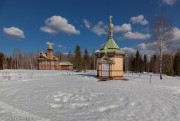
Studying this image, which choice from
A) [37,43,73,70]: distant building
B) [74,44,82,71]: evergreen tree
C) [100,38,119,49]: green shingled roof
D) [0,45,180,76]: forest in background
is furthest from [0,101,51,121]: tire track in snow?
[37,43,73,70]: distant building

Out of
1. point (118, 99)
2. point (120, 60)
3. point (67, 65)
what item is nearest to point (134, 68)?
point (67, 65)

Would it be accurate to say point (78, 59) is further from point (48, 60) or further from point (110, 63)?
point (110, 63)

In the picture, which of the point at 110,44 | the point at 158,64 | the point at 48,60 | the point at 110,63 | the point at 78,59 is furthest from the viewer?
the point at 48,60

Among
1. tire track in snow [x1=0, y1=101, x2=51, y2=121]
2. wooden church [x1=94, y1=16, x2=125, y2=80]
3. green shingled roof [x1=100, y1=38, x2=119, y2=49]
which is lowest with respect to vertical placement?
tire track in snow [x1=0, y1=101, x2=51, y2=121]

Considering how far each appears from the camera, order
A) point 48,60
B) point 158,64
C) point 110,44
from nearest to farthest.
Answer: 1. point 110,44
2. point 158,64
3. point 48,60

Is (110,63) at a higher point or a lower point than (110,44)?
lower

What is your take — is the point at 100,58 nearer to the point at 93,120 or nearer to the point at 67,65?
the point at 93,120

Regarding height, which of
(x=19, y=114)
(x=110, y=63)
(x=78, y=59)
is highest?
(x=78, y=59)

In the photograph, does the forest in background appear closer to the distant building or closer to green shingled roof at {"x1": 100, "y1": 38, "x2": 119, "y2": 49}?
the distant building

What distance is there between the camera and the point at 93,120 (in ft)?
33.0

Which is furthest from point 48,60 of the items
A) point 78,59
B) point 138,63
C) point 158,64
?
point 158,64

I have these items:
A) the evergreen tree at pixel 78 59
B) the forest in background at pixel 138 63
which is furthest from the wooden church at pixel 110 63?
the evergreen tree at pixel 78 59

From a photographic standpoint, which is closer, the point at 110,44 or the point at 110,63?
the point at 110,63

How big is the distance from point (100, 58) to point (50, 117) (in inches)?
912
